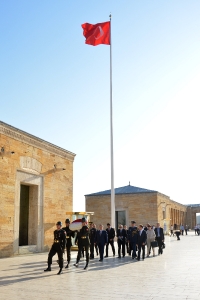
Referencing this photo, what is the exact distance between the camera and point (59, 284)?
8867 mm

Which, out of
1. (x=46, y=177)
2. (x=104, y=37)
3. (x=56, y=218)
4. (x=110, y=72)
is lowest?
(x=56, y=218)

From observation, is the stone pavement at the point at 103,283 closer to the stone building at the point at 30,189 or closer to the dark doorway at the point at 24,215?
the stone building at the point at 30,189

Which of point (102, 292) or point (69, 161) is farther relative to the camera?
point (69, 161)

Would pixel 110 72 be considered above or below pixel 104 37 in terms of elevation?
below

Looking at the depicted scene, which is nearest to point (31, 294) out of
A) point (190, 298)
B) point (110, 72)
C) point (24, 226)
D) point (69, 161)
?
point (190, 298)

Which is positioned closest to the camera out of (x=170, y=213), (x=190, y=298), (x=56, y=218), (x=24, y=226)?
(x=190, y=298)

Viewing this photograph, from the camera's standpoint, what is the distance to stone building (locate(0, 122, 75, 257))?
16375 millimetres

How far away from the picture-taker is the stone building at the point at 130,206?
37.3 meters

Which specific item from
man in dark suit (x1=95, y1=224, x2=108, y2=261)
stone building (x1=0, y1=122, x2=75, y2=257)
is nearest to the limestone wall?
stone building (x1=0, y1=122, x2=75, y2=257)

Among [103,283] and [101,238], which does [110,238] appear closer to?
[101,238]

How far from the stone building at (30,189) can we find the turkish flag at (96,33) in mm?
7481

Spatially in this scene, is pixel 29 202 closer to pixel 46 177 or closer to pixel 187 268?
pixel 46 177

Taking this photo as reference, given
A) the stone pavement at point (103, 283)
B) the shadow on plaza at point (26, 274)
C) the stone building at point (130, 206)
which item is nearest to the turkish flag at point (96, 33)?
the shadow on plaza at point (26, 274)

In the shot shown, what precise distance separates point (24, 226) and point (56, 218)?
2375mm
